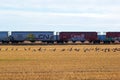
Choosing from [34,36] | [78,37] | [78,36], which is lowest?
[78,37]

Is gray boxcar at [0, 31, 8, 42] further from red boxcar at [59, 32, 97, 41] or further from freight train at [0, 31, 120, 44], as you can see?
red boxcar at [59, 32, 97, 41]

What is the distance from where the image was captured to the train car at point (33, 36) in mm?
94062

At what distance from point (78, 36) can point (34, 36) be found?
10167mm

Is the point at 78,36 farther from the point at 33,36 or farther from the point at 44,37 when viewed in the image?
the point at 33,36

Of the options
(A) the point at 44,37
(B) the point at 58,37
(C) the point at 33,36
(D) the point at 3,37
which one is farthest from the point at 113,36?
(D) the point at 3,37

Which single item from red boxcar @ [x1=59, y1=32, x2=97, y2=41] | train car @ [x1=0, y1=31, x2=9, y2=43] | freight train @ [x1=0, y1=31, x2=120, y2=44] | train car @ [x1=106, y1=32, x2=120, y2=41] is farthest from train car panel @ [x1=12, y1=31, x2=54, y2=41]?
train car @ [x1=106, y1=32, x2=120, y2=41]

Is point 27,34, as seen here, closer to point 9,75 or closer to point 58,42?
point 58,42

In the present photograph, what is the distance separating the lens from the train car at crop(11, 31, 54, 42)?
94062mm

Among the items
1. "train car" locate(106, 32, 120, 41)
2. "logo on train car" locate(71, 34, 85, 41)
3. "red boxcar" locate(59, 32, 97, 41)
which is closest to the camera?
"train car" locate(106, 32, 120, 41)

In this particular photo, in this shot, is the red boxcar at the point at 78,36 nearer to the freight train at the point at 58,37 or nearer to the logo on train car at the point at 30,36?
the freight train at the point at 58,37

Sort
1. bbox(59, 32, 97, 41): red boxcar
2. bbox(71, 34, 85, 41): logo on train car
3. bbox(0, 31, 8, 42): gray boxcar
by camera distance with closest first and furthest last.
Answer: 1. bbox(0, 31, 8, 42): gray boxcar
2. bbox(59, 32, 97, 41): red boxcar
3. bbox(71, 34, 85, 41): logo on train car

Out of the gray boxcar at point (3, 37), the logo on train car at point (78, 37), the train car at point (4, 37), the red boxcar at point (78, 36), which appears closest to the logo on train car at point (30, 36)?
the train car at point (4, 37)

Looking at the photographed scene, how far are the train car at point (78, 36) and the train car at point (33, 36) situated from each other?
2.84 m

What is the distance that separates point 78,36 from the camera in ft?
319
